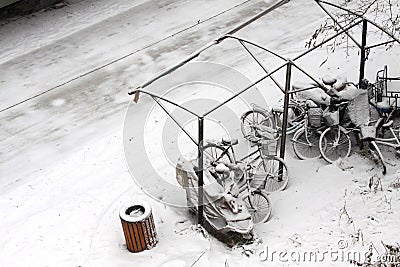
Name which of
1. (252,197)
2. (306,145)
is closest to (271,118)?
(306,145)

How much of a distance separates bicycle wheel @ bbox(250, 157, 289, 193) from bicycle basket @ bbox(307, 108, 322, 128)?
0.91 m

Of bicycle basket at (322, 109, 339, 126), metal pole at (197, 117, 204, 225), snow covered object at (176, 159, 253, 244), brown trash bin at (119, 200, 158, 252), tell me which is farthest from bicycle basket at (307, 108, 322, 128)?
brown trash bin at (119, 200, 158, 252)

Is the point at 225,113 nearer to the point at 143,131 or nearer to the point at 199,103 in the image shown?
the point at 199,103

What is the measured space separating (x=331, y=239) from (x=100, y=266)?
10.1 feet

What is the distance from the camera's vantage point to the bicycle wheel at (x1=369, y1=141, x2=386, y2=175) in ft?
28.5

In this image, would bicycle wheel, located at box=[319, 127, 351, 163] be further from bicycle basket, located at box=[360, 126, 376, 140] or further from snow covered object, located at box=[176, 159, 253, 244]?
snow covered object, located at box=[176, 159, 253, 244]

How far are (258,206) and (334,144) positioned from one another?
1749mm

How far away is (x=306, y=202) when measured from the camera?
27.6ft

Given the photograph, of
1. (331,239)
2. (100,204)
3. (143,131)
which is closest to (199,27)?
(143,131)

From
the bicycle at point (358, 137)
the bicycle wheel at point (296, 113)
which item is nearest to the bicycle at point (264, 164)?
the bicycle wheel at point (296, 113)

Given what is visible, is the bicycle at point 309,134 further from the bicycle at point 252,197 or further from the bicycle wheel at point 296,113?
the bicycle at point 252,197

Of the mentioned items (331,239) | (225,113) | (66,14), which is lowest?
(331,239)

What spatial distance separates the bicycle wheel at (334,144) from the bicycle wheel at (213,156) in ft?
5.18

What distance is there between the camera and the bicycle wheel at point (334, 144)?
29.5ft
